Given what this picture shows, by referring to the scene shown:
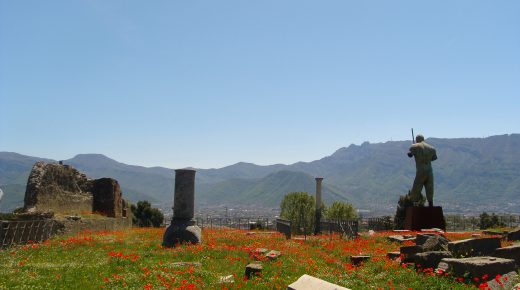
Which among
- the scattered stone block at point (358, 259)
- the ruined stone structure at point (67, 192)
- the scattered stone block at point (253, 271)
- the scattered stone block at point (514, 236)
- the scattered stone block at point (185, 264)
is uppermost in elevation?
the ruined stone structure at point (67, 192)

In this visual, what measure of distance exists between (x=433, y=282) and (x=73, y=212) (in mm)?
29248

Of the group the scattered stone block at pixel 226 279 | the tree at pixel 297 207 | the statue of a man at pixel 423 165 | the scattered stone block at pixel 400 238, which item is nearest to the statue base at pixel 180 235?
the scattered stone block at pixel 226 279

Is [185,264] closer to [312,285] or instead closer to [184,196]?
[184,196]

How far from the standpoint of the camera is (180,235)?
21.0 metres

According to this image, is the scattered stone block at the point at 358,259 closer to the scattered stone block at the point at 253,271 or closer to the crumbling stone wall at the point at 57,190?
the scattered stone block at the point at 253,271

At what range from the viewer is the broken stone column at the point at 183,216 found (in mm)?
20969

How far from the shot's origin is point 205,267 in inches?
571

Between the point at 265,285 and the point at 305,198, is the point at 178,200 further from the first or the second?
the point at 305,198

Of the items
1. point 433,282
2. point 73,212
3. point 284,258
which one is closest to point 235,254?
point 284,258

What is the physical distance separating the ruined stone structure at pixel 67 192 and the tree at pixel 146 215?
83.8 ft

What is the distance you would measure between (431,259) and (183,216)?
1347 centimetres

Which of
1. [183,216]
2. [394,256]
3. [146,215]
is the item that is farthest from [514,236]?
[146,215]

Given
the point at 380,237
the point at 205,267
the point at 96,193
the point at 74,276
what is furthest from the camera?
the point at 96,193

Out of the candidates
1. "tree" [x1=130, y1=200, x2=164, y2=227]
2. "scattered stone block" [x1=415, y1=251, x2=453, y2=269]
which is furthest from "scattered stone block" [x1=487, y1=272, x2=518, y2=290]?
"tree" [x1=130, y1=200, x2=164, y2=227]
